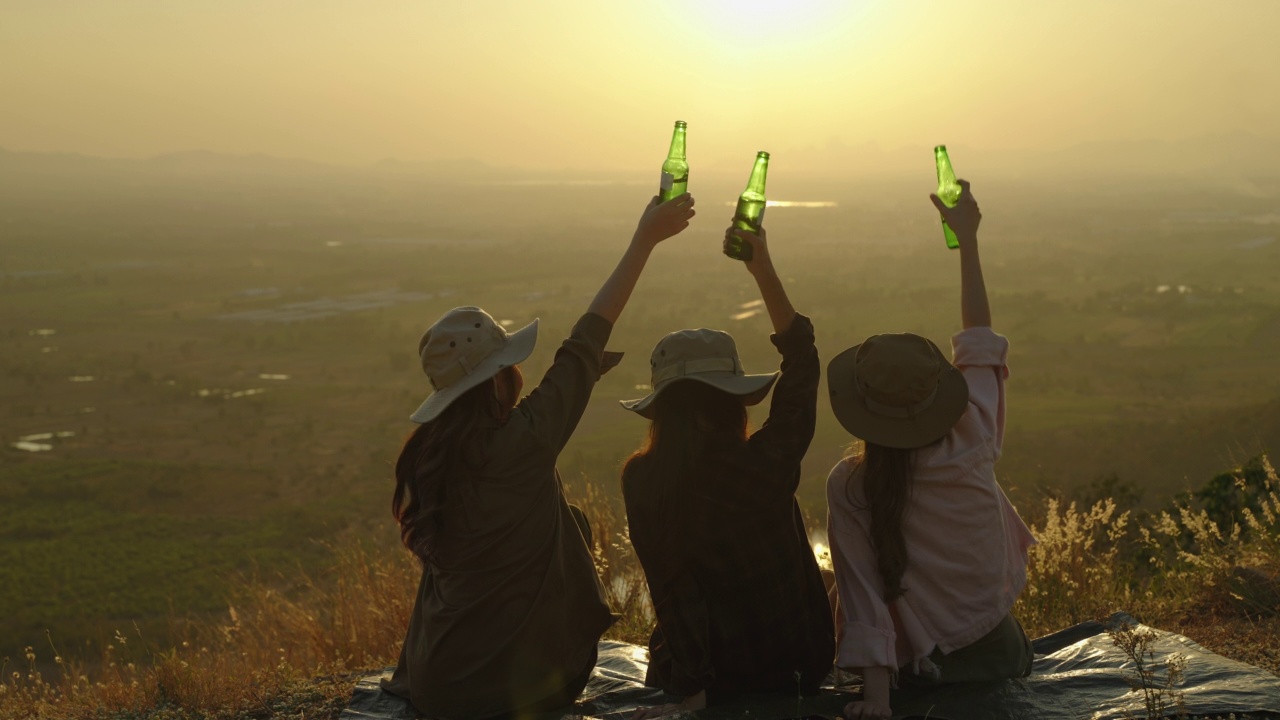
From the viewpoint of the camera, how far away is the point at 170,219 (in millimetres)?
178500

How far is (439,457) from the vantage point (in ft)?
9.83

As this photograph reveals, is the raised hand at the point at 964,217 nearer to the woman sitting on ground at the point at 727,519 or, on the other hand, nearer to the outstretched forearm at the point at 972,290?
the outstretched forearm at the point at 972,290

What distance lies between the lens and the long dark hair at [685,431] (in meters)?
2.99

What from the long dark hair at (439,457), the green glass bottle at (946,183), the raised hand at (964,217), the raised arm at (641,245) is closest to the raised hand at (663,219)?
the raised arm at (641,245)

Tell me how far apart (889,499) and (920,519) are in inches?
5.2

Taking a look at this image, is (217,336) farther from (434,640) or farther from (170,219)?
(170,219)

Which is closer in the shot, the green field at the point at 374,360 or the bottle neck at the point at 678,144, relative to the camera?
the bottle neck at the point at 678,144

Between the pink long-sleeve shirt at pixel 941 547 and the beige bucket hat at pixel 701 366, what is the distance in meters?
0.39

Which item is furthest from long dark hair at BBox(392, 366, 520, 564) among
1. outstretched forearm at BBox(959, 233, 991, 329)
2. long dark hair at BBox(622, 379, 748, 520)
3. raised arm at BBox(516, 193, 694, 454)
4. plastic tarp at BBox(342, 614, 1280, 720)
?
outstretched forearm at BBox(959, 233, 991, 329)

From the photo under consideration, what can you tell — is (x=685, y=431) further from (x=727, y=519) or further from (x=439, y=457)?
(x=439, y=457)

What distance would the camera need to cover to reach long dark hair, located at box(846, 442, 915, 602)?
2.94 meters

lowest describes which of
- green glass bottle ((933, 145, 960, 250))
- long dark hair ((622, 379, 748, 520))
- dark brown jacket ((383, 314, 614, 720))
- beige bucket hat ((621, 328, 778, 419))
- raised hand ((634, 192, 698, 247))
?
dark brown jacket ((383, 314, 614, 720))

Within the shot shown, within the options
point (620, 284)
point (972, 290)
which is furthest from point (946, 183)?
point (620, 284)

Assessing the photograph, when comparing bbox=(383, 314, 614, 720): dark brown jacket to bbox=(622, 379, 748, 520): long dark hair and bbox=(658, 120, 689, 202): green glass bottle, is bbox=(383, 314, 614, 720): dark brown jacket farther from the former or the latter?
bbox=(658, 120, 689, 202): green glass bottle
